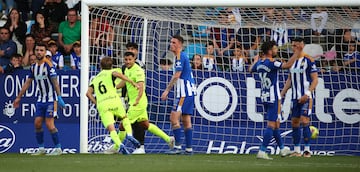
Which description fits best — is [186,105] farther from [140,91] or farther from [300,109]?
[300,109]

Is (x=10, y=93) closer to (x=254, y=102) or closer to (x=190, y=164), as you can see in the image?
(x=254, y=102)

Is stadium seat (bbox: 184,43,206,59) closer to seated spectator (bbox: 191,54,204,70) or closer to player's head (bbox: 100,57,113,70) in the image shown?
seated spectator (bbox: 191,54,204,70)

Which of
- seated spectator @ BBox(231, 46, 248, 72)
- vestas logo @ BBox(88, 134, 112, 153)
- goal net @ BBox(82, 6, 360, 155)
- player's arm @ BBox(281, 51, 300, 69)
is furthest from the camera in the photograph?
seated spectator @ BBox(231, 46, 248, 72)

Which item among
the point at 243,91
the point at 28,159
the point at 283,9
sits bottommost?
the point at 28,159

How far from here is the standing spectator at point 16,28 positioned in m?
19.7

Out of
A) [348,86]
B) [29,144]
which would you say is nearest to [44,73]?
[29,144]

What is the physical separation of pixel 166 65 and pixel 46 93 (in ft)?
8.17

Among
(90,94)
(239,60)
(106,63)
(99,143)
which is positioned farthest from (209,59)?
(90,94)

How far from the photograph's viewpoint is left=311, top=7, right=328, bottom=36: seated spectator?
16969 millimetres

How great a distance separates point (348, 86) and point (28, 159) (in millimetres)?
5881

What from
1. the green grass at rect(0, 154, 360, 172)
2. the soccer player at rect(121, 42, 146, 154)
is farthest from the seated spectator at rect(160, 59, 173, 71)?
the green grass at rect(0, 154, 360, 172)

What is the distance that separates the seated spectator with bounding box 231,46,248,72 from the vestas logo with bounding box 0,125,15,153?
4351mm

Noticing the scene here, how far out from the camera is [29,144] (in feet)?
60.2

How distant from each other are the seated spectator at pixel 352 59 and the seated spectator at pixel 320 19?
0.55 m
